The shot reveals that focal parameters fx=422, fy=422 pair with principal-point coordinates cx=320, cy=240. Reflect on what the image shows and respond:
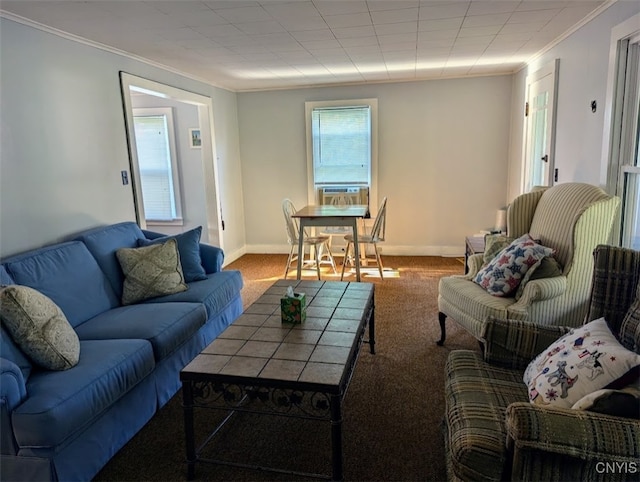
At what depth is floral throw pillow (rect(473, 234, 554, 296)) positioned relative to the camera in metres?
2.62

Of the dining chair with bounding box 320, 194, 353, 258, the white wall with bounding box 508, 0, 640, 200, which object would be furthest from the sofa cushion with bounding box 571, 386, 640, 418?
the dining chair with bounding box 320, 194, 353, 258

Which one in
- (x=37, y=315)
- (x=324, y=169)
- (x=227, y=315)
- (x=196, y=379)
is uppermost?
(x=324, y=169)

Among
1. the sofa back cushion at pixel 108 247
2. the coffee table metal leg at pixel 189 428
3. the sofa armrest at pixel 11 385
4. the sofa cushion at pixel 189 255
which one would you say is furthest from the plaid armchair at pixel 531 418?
the sofa back cushion at pixel 108 247

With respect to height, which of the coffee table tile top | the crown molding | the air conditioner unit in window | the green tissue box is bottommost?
the coffee table tile top

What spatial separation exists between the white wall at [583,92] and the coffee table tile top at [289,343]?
1.87 m

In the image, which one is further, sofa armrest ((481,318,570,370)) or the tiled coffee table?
sofa armrest ((481,318,570,370))

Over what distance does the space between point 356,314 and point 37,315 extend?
154 centimetres

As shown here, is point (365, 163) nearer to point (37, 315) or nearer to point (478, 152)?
point (478, 152)

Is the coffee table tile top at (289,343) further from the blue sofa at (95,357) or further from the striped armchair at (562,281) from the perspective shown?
the striped armchair at (562,281)

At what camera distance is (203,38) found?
10.1 feet

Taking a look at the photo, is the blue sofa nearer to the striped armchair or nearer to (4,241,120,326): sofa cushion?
(4,241,120,326): sofa cushion

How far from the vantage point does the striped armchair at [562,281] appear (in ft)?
8.11

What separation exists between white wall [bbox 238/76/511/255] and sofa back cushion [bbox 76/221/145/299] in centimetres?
296

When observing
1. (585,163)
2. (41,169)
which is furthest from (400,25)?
(41,169)
